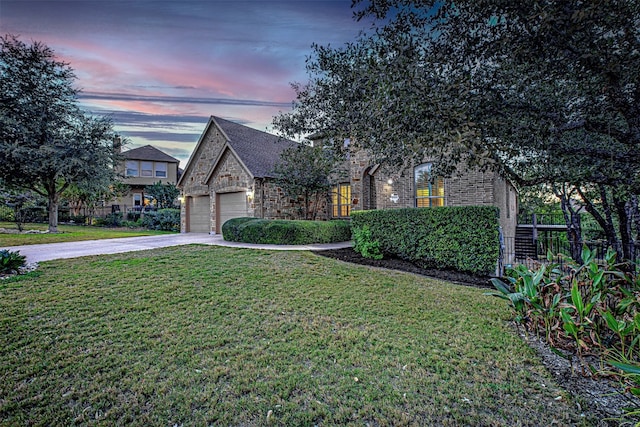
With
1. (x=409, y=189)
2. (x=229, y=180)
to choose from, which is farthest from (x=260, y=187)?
(x=409, y=189)

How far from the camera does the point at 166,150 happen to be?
31.5 metres

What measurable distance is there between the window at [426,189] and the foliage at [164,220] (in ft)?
51.7

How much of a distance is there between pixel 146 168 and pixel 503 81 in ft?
106

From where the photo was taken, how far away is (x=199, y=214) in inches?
701

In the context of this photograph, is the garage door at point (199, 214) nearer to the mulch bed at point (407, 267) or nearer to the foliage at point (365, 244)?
the mulch bed at point (407, 267)

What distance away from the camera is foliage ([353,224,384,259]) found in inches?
351

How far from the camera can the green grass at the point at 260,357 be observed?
7.31ft

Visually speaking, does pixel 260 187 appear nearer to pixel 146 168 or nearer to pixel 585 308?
pixel 585 308

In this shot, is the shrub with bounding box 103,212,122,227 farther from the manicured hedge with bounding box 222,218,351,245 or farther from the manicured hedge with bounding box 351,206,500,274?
the manicured hedge with bounding box 351,206,500,274

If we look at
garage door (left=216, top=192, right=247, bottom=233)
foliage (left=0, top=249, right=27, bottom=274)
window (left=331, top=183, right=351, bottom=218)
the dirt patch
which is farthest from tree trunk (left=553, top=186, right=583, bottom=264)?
foliage (left=0, top=249, right=27, bottom=274)

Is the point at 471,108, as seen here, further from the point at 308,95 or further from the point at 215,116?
the point at 215,116

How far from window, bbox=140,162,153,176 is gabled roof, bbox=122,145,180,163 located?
60 centimetres

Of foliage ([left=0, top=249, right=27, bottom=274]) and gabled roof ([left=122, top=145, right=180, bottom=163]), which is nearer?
foliage ([left=0, top=249, right=27, bottom=274])

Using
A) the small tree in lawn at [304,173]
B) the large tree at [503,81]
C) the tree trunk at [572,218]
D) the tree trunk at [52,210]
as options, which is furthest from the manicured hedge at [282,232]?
the tree trunk at [52,210]
